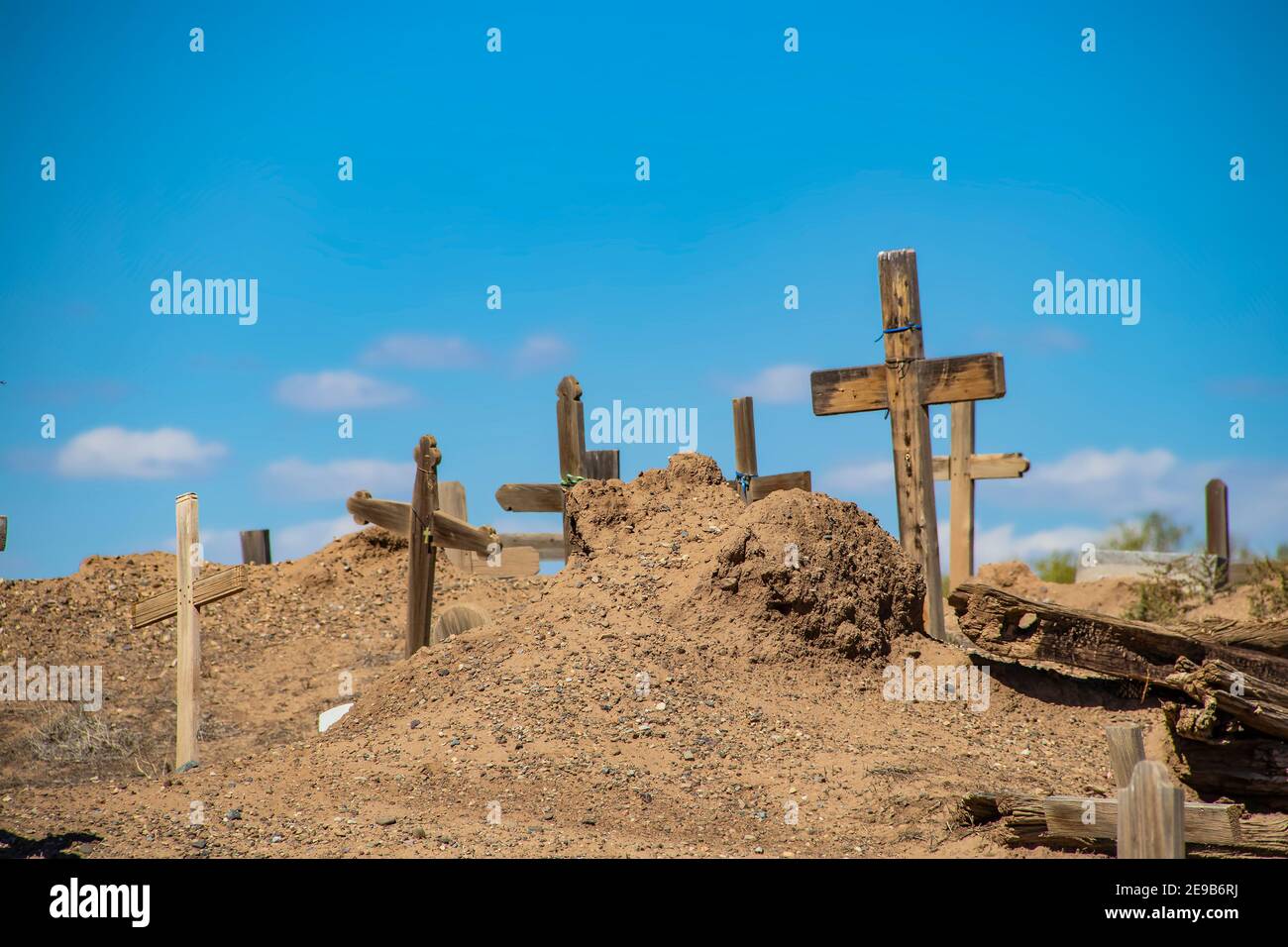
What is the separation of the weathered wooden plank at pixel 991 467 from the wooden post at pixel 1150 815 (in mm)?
10178

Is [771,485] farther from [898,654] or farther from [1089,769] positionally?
[1089,769]

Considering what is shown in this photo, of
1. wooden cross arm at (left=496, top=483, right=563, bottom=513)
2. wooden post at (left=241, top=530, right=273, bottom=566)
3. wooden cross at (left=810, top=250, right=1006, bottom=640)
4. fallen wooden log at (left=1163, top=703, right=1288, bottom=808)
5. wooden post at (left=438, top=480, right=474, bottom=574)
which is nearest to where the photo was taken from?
fallen wooden log at (left=1163, top=703, right=1288, bottom=808)

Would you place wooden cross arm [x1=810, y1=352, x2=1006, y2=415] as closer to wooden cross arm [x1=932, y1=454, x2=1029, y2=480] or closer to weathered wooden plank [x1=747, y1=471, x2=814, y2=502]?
weathered wooden plank [x1=747, y1=471, x2=814, y2=502]

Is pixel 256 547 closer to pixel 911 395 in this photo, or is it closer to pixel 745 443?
pixel 745 443

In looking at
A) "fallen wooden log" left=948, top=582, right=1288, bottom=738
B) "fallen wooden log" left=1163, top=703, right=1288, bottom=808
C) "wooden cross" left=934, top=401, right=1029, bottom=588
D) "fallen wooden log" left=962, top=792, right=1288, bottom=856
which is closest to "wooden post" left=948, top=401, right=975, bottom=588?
"wooden cross" left=934, top=401, right=1029, bottom=588

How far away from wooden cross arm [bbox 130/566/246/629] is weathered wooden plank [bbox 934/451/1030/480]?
8.74 m

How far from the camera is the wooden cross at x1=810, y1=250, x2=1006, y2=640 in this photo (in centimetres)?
991

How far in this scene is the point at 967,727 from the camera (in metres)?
8.28

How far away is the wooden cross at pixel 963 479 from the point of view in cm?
1455

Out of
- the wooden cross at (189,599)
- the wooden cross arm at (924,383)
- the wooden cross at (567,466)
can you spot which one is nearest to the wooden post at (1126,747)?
the wooden cross arm at (924,383)

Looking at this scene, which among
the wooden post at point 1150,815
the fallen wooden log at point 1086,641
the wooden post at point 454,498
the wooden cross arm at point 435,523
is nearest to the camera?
the wooden post at point 1150,815

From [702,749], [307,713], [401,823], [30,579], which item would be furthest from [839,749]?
[30,579]

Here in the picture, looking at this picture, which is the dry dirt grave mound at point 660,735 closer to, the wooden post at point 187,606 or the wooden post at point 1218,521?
the wooden post at point 187,606
